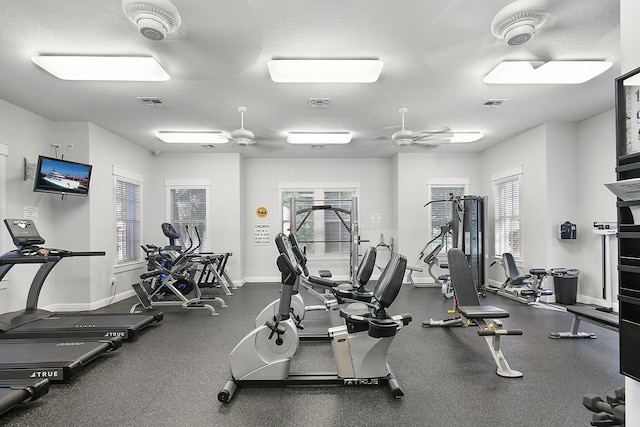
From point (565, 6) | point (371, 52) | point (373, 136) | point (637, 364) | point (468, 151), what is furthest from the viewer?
point (468, 151)

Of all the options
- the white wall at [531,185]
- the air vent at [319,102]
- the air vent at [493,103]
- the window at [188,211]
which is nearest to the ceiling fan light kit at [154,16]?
the air vent at [319,102]

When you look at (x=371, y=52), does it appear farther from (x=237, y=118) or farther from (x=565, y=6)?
(x=237, y=118)

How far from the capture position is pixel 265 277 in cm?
754

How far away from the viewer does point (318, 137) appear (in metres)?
5.75

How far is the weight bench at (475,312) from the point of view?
2.84 meters

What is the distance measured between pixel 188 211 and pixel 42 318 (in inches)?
134

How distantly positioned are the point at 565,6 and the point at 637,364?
2492mm

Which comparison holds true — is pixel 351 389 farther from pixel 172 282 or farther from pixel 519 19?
pixel 172 282

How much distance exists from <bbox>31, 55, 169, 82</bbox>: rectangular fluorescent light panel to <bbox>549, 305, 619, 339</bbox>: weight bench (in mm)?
4783

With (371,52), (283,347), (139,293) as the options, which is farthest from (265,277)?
(371,52)

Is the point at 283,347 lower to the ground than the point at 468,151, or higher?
lower

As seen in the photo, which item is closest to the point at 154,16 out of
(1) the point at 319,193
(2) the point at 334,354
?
(2) the point at 334,354

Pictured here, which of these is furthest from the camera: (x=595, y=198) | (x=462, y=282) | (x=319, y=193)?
(x=319, y=193)

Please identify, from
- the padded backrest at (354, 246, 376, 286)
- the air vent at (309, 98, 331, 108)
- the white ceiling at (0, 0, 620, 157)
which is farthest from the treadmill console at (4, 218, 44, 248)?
the padded backrest at (354, 246, 376, 286)
